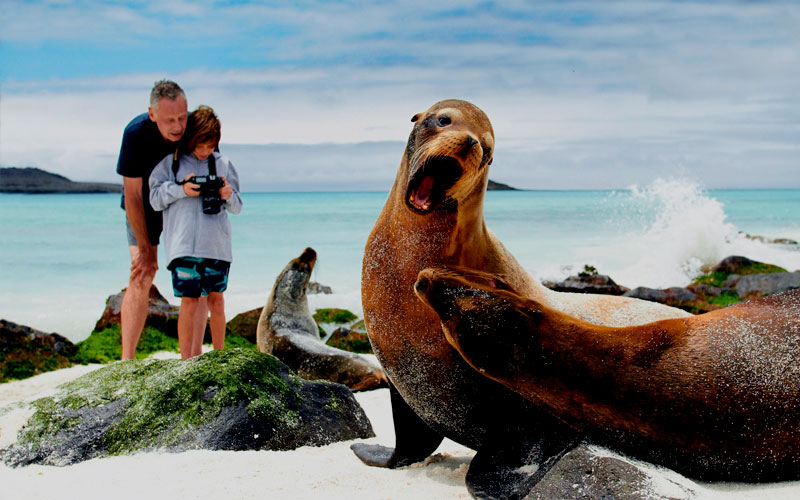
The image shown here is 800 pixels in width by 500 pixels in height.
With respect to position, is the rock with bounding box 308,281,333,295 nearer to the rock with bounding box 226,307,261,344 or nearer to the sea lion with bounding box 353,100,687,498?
the rock with bounding box 226,307,261,344

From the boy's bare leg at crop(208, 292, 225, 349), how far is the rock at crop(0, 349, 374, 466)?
5.59ft

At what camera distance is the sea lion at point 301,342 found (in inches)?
257

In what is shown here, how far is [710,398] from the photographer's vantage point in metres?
2.42

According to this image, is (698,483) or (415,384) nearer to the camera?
(698,483)

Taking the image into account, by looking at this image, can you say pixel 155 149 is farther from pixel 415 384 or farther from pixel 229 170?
pixel 415 384

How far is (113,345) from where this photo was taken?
27.5 ft

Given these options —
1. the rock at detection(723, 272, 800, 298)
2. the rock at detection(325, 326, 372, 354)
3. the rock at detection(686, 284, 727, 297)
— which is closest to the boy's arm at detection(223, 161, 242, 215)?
the rock at detection(325, 326, 372, 354)

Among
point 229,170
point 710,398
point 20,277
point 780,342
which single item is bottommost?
point 20,277

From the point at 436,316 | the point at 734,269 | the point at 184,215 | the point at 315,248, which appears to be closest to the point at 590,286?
the point at 734,269

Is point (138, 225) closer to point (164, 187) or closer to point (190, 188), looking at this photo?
point (164, 187)

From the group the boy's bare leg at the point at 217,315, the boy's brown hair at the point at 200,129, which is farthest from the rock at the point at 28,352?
the boy's brown hair at the point at 200,129

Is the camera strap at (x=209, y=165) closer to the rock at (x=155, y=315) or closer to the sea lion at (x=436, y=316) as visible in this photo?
the sea lion at (x=436, y=316)

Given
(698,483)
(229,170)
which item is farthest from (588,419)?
(229,170)

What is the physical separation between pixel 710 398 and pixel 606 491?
477mm
